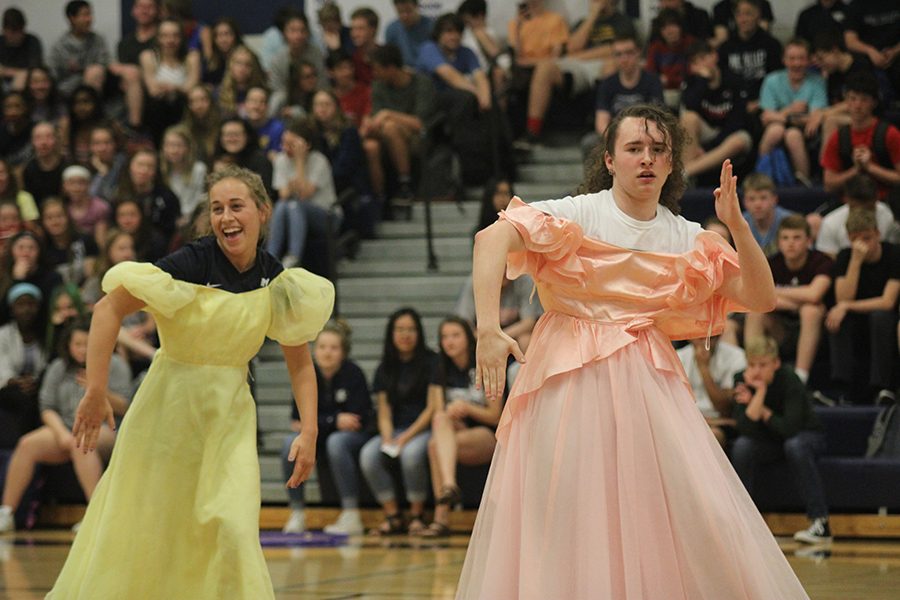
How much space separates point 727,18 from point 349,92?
343 centimetres

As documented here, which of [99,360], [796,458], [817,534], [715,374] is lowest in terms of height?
[817,534]

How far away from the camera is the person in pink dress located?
436 centimetres

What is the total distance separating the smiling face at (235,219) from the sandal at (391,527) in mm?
4642

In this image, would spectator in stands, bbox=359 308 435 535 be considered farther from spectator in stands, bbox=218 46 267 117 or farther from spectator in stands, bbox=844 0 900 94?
spectator in stands, bbox=844 0 900 94

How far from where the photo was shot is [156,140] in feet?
44.2

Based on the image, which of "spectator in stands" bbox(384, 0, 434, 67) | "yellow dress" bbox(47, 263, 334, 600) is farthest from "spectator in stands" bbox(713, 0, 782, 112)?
"yellow dress" bbox(47, 263, 334, 600)

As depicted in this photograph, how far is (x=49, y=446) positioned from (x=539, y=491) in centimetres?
675

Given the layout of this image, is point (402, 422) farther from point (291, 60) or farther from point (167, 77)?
point (167, 77)

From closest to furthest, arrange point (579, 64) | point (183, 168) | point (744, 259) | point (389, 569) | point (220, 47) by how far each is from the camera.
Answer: point (744, 259)
point (389, 569)
point (183, 168)
point (579, 64)
point (220, 47)

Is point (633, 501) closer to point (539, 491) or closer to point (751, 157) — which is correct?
point (539, 491)

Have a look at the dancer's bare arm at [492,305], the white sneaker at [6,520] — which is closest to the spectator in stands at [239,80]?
the white sneaker at [6,520]

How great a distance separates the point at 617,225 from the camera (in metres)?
4.75

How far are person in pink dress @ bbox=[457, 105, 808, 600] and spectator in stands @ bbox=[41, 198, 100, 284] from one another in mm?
7700

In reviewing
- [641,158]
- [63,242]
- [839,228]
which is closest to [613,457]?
[641,158]
